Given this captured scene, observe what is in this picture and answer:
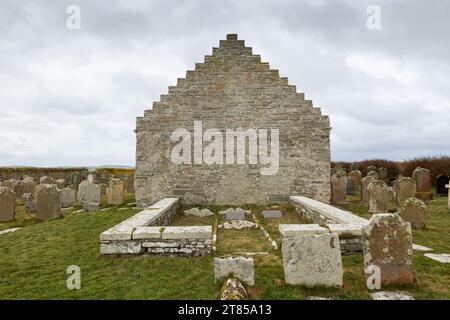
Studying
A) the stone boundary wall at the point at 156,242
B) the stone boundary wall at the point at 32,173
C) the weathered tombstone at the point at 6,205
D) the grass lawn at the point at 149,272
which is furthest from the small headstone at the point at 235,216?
the stone boundary wall at the point at 32,173

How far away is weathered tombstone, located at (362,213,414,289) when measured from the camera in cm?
457

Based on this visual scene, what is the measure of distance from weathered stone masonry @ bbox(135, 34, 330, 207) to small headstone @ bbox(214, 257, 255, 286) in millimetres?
8366

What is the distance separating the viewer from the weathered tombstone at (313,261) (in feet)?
14.9

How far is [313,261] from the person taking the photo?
4582 millimetres

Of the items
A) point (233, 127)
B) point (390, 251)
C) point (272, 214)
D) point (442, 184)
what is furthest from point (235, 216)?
point (442, 184)

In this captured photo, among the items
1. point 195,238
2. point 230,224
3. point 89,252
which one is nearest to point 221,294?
point 195,238

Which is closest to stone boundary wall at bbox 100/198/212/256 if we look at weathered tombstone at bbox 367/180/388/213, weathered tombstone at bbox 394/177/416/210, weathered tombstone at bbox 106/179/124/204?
weathered tombstone at bbox 367/180/388/213

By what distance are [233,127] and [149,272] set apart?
8.54 meters

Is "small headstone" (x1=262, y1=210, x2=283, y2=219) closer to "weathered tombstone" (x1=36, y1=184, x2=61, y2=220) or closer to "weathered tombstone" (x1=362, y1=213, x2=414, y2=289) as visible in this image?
"weathered tombstone" (x1=362, y1=213, x2=414, y2=289)

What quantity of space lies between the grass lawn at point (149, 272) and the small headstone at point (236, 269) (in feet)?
0.59

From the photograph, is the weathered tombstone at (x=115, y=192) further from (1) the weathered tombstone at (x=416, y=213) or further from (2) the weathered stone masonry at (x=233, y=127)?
(1) the weathered tombstone at (x=416, y=213)

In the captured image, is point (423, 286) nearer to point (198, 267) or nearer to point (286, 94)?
point (198, 267)

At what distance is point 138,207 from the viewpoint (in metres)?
12.9

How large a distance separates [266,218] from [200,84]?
636cm
